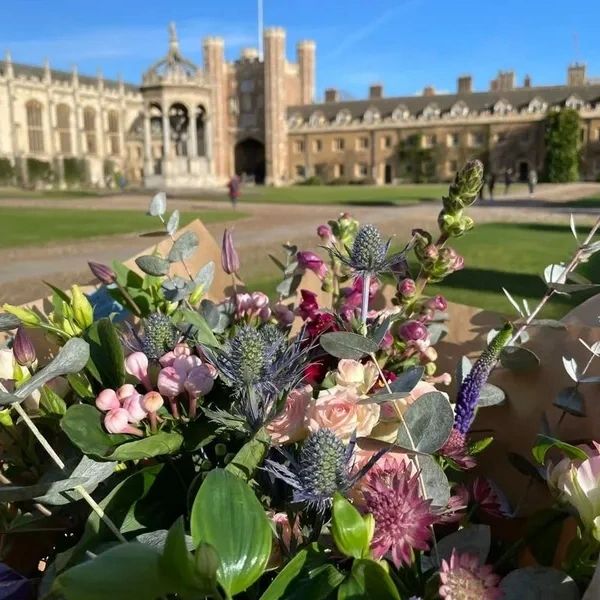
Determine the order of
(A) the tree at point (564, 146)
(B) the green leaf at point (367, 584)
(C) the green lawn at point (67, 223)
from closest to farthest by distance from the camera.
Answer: (B) the green leaf at point (367, 584), (C) the green lawn at point (67, 223), (A) the tree at point (564, 146)

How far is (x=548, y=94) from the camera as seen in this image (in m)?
55.0

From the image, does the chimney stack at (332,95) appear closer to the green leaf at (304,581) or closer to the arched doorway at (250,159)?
the arched doorway at (250,159)

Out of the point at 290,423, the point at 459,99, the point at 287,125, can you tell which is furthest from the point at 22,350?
the point at 287,125

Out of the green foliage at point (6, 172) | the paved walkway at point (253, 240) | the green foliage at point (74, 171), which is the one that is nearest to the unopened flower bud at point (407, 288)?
the paved walkway at point (253, 240)

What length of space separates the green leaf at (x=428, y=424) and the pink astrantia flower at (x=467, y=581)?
0.42ft

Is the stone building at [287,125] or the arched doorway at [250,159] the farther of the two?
the arched doorway at [250,159]

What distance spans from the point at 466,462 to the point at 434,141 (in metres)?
58.0

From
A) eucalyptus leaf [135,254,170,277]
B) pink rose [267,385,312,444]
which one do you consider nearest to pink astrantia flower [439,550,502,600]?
pink rose [267,385,312,444]

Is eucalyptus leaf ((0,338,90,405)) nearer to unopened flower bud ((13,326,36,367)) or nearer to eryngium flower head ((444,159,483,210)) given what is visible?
unopened flower bud ((13,326,36,367))

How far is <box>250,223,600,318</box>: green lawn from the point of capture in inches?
289

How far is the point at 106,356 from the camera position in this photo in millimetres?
947

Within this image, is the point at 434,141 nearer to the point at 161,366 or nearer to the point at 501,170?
the point at 501,170

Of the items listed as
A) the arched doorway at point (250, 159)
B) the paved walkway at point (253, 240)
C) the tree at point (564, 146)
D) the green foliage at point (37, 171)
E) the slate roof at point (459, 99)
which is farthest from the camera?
the arched doorway at point (250, 159)

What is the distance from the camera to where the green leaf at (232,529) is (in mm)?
581
